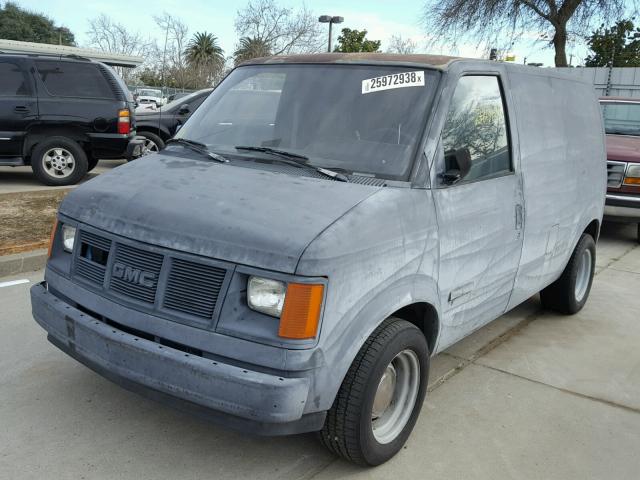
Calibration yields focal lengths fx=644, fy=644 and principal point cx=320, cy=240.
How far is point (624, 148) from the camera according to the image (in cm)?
888

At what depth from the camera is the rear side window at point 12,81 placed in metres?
9.94

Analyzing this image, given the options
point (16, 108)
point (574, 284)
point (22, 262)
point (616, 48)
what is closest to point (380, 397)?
point (574, 284)

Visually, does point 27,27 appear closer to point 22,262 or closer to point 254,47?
point 254,47

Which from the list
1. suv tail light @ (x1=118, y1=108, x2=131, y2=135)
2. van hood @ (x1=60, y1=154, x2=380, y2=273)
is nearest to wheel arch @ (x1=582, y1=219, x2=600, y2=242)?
van hood @ (x1=60, y1=154, x2=380, y2=273)

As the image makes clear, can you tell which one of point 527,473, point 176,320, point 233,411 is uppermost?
point 176,320

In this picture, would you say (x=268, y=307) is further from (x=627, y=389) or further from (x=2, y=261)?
(x=2, y=261)

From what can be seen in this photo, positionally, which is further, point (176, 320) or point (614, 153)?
point (614, 153)

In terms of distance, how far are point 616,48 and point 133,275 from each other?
33269 millimetres

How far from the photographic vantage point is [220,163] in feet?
11.4

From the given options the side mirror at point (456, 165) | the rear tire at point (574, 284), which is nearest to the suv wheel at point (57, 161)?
the rear tire at point (574, 284)

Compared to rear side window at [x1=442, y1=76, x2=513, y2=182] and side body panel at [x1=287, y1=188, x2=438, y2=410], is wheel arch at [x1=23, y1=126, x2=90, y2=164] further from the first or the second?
side body panel at [x1=287, y1=188, x2=438, y2=410]

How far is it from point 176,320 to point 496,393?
7.37ft

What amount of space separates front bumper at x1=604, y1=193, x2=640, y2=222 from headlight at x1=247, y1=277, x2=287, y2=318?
7.27 meters

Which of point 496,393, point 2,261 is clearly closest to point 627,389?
point 496,393
